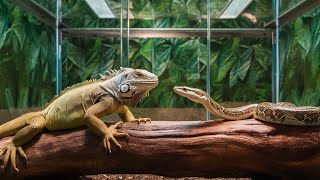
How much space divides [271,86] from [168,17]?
1.95 metres

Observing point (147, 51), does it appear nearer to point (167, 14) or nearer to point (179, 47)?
point (179, 47)

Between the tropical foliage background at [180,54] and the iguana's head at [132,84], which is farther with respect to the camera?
the tropical foliage background at [180,54]

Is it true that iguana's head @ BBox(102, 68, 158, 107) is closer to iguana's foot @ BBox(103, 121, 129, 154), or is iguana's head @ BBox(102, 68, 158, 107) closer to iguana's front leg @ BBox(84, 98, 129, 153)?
iguana's front leg @ BBox(84, 98, 129, 153)

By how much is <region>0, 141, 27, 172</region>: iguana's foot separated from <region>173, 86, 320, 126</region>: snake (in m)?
1.49

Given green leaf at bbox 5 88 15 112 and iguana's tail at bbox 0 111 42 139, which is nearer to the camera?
iguana's tail at bbox 0 111 42 139

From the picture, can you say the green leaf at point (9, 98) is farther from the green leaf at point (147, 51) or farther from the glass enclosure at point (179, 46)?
the green leaf at point (147, 51)

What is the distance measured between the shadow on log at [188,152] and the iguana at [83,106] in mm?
94

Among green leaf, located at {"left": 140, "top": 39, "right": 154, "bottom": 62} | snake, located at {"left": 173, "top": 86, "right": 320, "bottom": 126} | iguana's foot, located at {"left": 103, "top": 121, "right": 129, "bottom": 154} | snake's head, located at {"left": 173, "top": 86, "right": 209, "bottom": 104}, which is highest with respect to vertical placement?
green leaf, located at {"left": 140, "top": 39, "right": 154, "bottom": 62}

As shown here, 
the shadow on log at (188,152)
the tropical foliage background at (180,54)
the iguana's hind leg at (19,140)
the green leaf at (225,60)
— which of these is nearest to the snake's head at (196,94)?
the shadow on log at (188,152)

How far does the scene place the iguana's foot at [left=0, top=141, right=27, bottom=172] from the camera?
3854 mm

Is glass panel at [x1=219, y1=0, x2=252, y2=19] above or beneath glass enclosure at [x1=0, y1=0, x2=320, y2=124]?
above

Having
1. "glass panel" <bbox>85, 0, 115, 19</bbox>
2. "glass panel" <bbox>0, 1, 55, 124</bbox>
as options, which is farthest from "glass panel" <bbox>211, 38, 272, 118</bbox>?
"glass panel" <bbox>0, 1, 55, 124</bbox>

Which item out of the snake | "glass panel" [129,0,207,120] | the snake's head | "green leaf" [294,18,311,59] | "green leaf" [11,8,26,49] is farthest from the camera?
"glass panel" [129,0,207,120]

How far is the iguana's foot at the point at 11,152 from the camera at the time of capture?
3854 mm
